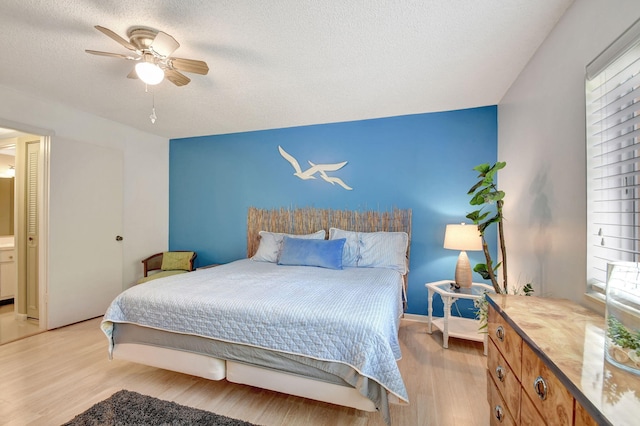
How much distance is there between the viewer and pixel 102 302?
11.2 ft

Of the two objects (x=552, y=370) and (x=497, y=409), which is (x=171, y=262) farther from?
(x=552, y=370)

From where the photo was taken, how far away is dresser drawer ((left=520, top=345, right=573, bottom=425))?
0.77m

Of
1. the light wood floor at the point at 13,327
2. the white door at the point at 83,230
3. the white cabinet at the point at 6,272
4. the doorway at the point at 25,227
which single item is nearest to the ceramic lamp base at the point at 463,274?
the white door at the point at 83,230

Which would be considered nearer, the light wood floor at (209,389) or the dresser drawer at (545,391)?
the dresser drawer at (545,391)

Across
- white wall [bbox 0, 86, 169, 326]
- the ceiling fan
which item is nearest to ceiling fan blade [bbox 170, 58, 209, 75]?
the ceiling fan

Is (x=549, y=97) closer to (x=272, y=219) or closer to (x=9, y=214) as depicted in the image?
(x=272, y=219)

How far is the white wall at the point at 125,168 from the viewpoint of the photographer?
9.32ft

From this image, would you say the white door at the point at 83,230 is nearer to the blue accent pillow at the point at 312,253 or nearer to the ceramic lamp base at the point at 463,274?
the blue accent pillow at the point at 312,253

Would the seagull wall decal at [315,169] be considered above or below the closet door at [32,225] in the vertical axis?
above

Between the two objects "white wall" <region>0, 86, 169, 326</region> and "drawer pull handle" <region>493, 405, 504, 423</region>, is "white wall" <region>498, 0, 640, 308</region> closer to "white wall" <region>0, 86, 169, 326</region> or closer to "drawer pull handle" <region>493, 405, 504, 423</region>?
"drawer pull handle" <region>493, 405, 504, 423</region>

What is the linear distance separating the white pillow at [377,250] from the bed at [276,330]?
1.04 feet

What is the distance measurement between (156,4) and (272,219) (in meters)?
2.65

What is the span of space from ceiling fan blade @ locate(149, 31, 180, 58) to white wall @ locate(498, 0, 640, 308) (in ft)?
7.53

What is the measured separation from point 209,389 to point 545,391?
196cm
